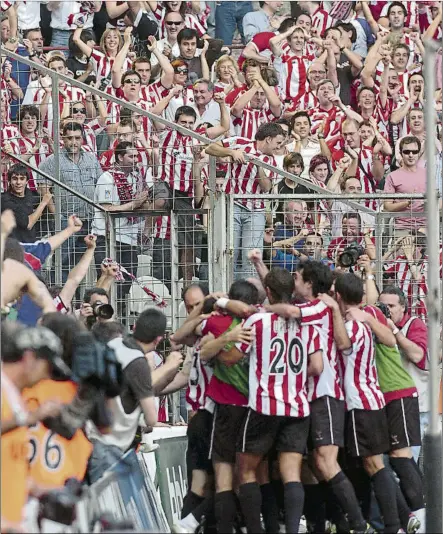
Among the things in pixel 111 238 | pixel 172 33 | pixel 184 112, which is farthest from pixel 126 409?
pixel 172 33

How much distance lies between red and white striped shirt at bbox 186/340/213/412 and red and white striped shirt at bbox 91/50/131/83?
7.07 metres

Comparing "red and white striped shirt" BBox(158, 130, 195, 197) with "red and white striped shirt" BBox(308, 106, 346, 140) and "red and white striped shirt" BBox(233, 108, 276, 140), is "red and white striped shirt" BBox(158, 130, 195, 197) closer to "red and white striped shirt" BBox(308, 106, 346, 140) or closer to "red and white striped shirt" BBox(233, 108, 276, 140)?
"red and white striped shirt" BBox(233, 108, 276, 140)

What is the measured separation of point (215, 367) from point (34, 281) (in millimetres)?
2044

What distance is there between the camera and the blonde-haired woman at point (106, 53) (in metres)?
17.5

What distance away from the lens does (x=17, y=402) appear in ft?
24.6

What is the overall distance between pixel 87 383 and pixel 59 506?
876 millimetres

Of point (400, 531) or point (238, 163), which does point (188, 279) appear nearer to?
point (238, 163)

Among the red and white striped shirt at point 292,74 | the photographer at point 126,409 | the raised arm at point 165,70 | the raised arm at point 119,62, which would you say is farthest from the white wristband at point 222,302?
the red and white striped shirt at point 292,74

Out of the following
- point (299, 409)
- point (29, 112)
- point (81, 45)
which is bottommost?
point (299, 409)

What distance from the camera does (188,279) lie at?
42.2 ft

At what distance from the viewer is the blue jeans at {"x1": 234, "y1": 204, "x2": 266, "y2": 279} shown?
12.8 m

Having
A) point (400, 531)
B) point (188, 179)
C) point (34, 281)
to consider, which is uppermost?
point (188, 179)

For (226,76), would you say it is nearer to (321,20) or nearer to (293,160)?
(321,20)

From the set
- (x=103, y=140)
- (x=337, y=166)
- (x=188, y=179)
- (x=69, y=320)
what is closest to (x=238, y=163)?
(x=188, y=179)
